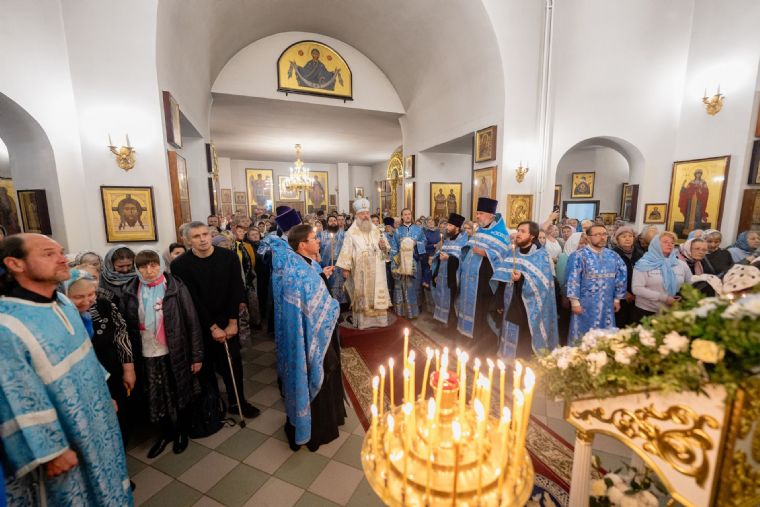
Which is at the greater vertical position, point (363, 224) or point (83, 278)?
point (363, 224)

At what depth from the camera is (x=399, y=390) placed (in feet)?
11.9

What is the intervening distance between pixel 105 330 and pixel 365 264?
10.6 ft

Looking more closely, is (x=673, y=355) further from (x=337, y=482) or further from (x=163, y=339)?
(x=163, y=339)

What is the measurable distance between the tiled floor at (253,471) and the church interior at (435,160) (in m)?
0.02

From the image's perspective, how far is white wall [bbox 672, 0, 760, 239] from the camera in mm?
6672

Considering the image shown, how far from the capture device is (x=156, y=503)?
7.47 feet

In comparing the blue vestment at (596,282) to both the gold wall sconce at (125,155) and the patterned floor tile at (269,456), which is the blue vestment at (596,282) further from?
the gold wall sconce at (125,155)

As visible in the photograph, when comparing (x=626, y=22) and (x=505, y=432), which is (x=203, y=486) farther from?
(x=626, y=22)

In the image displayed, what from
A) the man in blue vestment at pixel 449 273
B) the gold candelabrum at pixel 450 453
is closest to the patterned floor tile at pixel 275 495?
the gold candelabrum at pixel 450 453

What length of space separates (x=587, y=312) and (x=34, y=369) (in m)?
4.69

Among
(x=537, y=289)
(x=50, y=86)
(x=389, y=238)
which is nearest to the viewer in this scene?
(x=537, y=289)

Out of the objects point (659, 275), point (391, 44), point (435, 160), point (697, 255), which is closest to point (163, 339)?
point (659, 275)

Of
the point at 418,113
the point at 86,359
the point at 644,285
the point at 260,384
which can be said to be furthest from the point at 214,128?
the point at 644,285

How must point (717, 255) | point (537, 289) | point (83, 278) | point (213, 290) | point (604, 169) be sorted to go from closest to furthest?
point (83, 278) → point (213, 290) → point (537, 289) → point (717, 255) → point (604, 169)
